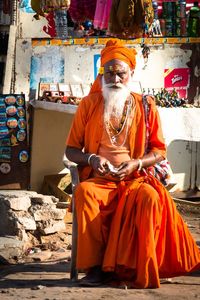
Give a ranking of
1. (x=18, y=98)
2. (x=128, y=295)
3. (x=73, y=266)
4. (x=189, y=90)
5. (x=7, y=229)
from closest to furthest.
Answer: (x=128, y=295) < (x=73, y=266) < (x=7, y=229) < (x=18, y=98) < (x=189, y=90)

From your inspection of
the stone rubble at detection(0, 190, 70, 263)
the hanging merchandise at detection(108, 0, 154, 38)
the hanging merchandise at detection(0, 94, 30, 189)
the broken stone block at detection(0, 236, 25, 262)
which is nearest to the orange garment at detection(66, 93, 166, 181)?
the broken stone block at detection(0, 236, 25, 262)

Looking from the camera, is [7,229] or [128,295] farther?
[7,229]

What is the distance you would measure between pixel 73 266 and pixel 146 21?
Answer: 3.60 meters

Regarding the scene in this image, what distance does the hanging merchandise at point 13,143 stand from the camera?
34.7 feet

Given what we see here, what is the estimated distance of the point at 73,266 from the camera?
5977 millimetres

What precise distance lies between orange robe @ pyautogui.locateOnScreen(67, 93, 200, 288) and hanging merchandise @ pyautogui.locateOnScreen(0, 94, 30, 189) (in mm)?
4514

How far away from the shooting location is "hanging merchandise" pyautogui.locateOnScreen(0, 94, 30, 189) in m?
10.6

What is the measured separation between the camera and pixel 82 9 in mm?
10117

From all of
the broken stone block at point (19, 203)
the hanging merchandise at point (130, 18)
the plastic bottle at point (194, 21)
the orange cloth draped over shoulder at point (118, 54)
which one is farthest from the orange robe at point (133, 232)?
the plastic bottle at point (194, 21)

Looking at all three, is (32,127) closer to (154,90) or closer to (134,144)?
(154,90)

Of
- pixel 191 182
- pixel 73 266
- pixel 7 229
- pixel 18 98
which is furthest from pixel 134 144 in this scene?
pixel 191 182

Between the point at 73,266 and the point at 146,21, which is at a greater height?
the point at 146,21

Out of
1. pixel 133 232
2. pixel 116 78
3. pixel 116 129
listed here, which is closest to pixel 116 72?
pixel 116 78

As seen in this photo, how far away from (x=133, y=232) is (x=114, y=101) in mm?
1103
